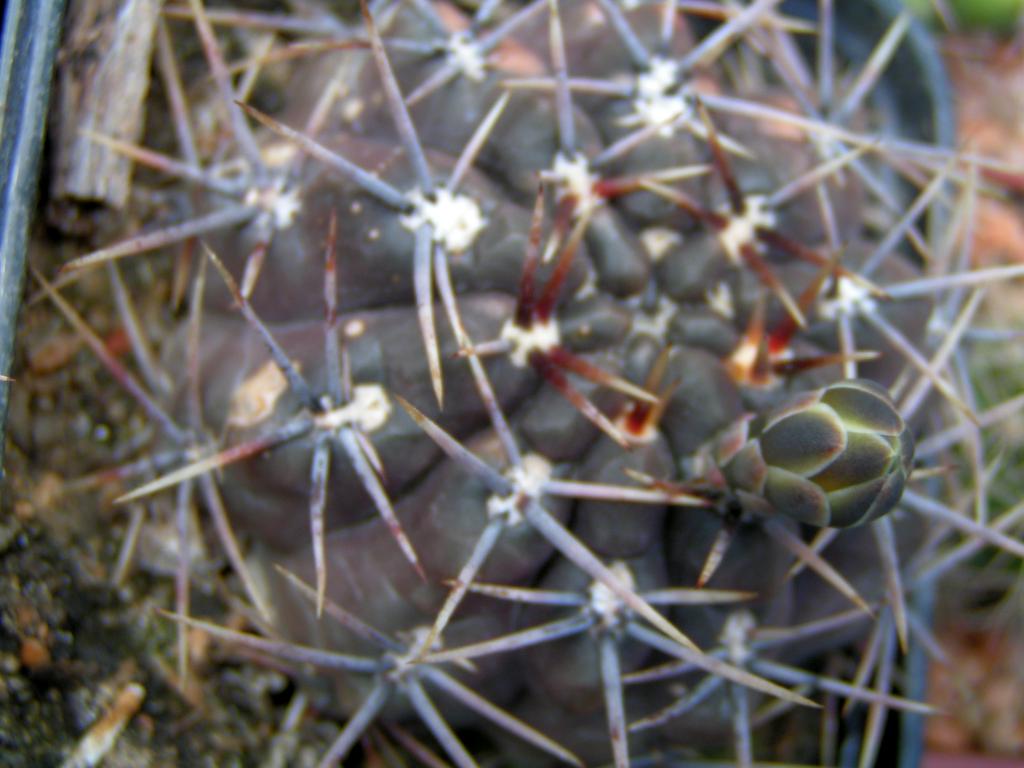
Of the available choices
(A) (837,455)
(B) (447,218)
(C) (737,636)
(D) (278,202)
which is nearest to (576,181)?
(B) (447,218)

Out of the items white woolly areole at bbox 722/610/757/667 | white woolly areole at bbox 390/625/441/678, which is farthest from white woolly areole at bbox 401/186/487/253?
white woolly areole at bbox 722/610/757/667

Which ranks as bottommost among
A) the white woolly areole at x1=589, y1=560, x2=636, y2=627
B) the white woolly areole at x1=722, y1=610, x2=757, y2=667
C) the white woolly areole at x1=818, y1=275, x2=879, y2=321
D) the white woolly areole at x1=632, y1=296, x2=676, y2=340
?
the white woolly areole at x1=722, y1=610, x2=757, y2=667

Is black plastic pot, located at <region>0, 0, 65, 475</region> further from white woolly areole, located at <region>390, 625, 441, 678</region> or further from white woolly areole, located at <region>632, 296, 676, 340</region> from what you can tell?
white woolly areole, located at <region>632, 296, 676, 340</region>

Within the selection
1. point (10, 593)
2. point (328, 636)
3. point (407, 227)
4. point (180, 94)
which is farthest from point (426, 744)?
point (180, 94)

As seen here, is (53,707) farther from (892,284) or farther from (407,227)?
(892,284)

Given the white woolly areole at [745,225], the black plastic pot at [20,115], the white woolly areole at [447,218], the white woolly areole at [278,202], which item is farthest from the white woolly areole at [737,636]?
the black plastic pot at [20,115]

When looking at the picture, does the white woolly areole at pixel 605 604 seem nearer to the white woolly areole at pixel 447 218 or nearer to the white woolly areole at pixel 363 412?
the white woolly areole at pixel 363 412
